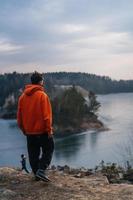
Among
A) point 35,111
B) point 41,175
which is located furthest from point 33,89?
point 41,175

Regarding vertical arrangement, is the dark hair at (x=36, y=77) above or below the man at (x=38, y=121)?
above

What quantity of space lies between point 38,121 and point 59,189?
1104 millimetres

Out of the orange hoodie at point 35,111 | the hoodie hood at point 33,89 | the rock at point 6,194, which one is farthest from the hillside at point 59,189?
the hoodie hood at point 33,89

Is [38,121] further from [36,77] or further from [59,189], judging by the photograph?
[59,189]

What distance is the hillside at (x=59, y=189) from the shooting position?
7.94m

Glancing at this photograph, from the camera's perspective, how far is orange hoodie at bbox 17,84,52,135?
826 centimetres

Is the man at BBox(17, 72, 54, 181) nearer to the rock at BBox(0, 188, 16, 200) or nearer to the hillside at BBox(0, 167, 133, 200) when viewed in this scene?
the hillside at BBox(0, 167, 133, 200)

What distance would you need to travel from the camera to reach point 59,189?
8219mm

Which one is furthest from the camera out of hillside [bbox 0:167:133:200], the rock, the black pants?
the black pants

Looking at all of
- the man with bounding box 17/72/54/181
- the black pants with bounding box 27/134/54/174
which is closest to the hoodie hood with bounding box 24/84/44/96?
the man with bounding box 17/72/54/181

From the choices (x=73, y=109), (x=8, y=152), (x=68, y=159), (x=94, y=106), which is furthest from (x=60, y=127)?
(x=68, y=159)

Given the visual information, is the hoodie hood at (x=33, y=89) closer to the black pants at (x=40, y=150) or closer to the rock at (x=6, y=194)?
the black pants at (x=40, y=150)

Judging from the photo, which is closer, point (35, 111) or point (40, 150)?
point (35, 111)

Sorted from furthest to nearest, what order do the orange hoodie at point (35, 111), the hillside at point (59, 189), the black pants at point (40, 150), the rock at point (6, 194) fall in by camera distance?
1. the black pants at point (40, 150)
2. the orange hoodie at point (35, 111)
3. the rock at point (6, 194)
4. the hillside at point (59, 189)
